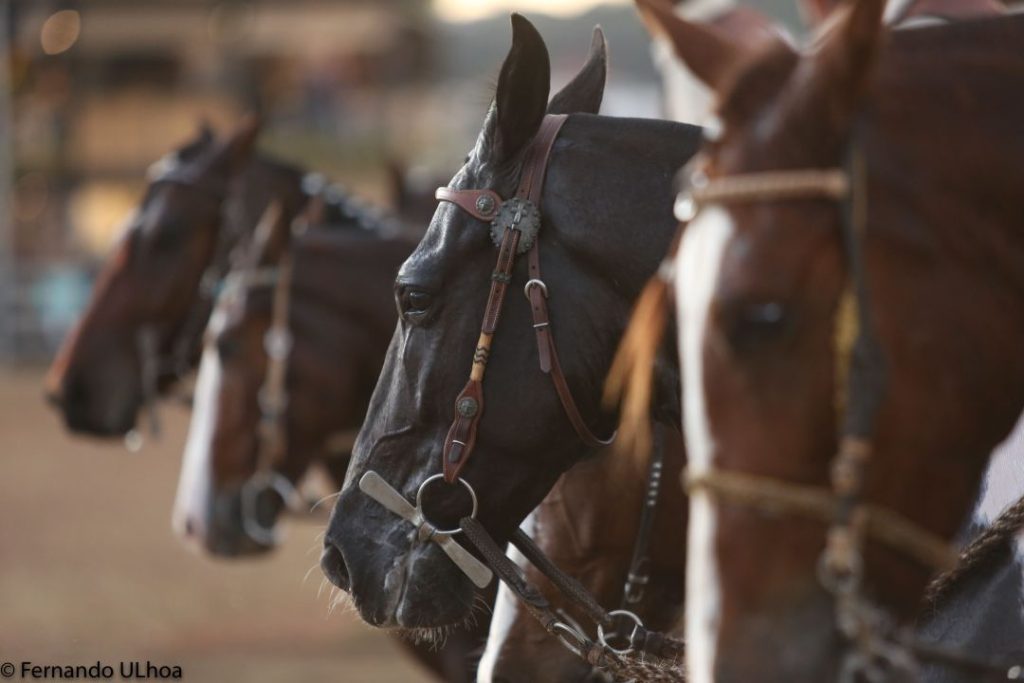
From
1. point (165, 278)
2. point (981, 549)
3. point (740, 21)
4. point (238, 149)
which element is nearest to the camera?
point (981, 549)

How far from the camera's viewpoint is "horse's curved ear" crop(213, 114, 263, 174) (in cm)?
561

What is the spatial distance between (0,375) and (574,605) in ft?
57.1

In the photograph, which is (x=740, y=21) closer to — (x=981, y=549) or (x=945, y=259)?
(x=981, y=549)

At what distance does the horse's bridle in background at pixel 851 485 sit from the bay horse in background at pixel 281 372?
3.19 metres

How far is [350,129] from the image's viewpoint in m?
28.4

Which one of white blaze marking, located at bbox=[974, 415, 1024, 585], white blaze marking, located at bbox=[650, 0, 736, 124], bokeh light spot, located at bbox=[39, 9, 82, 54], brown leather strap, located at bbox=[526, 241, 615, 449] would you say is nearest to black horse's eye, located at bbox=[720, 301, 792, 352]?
brown leather strap, located at bbox=[526, 241, 615, 449]

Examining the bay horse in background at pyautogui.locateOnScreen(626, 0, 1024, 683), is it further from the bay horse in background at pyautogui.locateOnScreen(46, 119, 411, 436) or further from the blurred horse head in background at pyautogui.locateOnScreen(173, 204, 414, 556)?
the bay horse in background at pyautogui.locateOnScreen(46, 119, 411, 436)

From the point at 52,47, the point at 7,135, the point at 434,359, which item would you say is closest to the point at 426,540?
the point at 434,359

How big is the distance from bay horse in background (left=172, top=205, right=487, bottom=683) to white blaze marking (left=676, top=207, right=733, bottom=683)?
10.2 ft

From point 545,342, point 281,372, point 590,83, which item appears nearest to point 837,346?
point 545,342

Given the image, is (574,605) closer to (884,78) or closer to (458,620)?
(458,620)

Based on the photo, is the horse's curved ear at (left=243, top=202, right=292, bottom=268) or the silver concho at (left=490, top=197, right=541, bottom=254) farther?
the horse's curved ear at (left=243, top=202, right=292, bottom=268)

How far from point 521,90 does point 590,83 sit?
14.9 inches

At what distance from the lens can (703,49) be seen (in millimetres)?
1835
